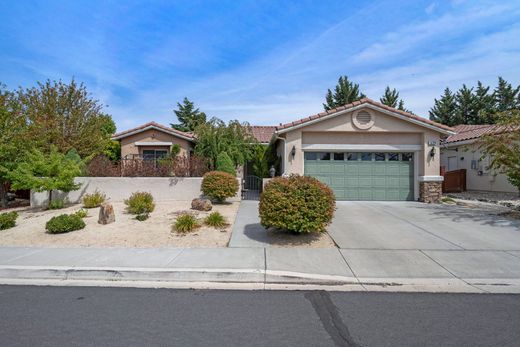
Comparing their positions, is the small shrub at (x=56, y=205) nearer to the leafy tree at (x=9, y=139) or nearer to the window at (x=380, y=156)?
the leafy tree at (x=9, y=139)

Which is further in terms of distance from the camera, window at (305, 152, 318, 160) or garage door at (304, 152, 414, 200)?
window at (305, 152, 318, 160)

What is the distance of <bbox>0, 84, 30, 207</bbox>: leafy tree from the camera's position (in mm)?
12601

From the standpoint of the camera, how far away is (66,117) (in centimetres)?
1764

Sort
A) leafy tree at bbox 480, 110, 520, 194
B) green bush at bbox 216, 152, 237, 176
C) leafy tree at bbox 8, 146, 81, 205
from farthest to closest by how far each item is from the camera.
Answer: green bush at bbox 216, 152, 237, 176, leafy tree at bbox 8, 146, 81, 205, leafy tree at bbox 480, 110, 520, 194

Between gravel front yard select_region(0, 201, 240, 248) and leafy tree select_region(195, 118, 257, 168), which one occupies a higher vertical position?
leafy tree select_region(195, 118, 257, 168)

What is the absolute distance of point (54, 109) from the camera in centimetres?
1752

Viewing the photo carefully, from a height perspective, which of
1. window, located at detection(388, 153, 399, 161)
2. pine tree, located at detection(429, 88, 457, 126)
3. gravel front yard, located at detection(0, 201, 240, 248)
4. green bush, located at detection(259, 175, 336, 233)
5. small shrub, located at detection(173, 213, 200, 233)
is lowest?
gravel front yard, located at detection(0, 201, 240, 248)

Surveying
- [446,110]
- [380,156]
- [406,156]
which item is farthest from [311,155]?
[446,110]

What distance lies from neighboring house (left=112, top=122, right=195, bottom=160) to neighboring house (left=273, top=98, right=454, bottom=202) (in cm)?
742

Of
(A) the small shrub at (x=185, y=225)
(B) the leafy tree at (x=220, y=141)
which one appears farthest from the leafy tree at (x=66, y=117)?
(A) the small shrub at (x=185, y=225)

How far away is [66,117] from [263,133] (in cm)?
1245

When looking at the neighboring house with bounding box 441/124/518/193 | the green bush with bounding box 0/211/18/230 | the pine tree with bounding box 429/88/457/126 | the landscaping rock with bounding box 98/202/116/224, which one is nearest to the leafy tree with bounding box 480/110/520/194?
the neighboring house with bounding box 441/124/518/193

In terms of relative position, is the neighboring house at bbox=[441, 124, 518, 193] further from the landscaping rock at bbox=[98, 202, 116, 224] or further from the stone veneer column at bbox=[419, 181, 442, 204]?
the landscaping rock at bbox=[98, 202, 116, 224]

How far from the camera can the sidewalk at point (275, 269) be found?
5062 millimetres
